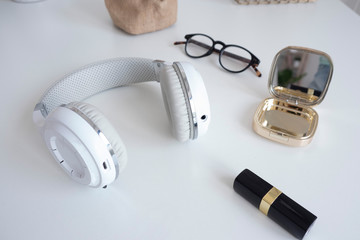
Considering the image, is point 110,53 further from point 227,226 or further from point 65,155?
point 227,226

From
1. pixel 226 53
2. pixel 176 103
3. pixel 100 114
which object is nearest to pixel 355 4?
pixel 226 53

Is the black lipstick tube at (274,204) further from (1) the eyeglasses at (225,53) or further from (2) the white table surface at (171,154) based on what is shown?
(1) the eyeglasses at (225,53)

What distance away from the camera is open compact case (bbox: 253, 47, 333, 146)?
652 mm

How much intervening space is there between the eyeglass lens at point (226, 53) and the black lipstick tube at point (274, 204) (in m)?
0.38

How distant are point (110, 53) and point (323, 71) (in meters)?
0.54

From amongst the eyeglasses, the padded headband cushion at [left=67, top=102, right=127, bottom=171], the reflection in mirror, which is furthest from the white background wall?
the padded headband cushion at [left=67, top=102, right=127, bottom=171]

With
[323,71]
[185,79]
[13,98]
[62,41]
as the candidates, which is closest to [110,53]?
[62,41]

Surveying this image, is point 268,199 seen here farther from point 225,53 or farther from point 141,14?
point 141,14

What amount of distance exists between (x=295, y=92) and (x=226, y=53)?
234mm

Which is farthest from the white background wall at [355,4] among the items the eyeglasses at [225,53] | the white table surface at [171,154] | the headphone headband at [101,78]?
the headphone headband at [101,78]

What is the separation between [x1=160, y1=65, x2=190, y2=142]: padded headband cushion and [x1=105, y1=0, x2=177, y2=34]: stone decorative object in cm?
38

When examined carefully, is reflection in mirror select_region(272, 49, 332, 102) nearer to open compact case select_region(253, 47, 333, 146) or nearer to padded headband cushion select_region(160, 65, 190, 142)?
open compact case select_region(253, 47, 333, 146)

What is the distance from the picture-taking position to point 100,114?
A: 494 millimetres

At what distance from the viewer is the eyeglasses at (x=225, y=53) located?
82 cm
